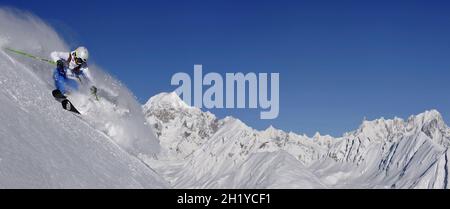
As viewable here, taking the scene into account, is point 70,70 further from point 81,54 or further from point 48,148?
point 48,148

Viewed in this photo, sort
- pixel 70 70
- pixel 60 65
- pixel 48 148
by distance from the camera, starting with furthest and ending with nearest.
→ pixel 70 70
pixel 60 65
pixel 48 148

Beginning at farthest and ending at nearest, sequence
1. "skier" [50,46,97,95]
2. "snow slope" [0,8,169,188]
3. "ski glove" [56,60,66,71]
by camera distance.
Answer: "ski glove" [56,60,66,71]
"skier" [50,46,97,95]
"snow slope" [0,8,169,188]

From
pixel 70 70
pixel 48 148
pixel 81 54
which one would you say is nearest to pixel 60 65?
pixel 70 70

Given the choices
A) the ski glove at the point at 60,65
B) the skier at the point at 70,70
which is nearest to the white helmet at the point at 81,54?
the skier at the point at 70,70

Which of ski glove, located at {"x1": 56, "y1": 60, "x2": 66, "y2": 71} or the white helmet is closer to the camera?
the white helmet

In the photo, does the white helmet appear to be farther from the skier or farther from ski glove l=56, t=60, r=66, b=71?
ski glove l=56, t=60, r=66, b=71

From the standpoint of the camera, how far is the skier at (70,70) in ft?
100

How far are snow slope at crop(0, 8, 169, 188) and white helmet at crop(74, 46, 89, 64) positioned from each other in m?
2.12

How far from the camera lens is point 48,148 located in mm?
22000

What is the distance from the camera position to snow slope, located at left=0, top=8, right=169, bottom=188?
62.2 feet

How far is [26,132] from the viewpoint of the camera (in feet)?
71.0

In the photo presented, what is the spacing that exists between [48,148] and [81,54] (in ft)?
32.0

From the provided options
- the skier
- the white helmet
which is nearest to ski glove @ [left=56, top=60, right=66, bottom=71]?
the skier
